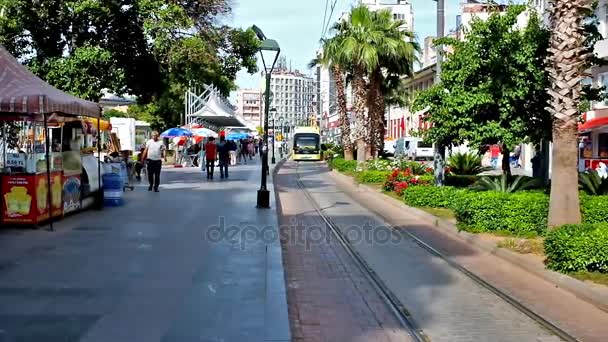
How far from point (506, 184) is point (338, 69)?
2320cm

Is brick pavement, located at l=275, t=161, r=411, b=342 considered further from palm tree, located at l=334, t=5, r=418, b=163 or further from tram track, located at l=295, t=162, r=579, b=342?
palm tree, located at l=334, t=5, r=418, b=163

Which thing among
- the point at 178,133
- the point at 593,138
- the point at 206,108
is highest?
the point at 206,108

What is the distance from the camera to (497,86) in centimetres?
1505

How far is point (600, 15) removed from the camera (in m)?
35.1

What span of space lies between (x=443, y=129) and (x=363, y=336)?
993 centimetres

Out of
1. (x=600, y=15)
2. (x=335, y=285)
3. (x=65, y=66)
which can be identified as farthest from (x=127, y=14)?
(x=600, y=15)

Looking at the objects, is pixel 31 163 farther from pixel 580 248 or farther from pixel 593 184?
pixel 593 184

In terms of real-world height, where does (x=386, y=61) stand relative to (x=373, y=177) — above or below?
above

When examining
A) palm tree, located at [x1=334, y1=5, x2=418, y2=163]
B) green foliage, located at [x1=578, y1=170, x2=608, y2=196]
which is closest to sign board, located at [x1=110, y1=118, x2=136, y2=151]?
palm tree, located at [x1=334, y1=5, x2=418, y2=163]

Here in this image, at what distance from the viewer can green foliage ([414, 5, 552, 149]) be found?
14.9 metres

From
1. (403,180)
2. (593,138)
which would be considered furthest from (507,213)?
(593,138)

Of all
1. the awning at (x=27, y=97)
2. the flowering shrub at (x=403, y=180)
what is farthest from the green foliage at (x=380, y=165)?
the awning at (x=27, y=97)

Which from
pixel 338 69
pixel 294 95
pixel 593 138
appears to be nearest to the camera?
pixel 338 69

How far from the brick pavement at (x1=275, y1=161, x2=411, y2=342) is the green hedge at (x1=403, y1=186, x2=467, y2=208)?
5189mm
